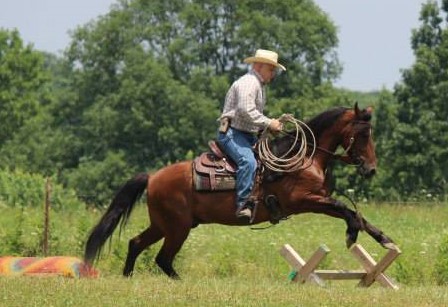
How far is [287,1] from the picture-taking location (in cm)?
6138

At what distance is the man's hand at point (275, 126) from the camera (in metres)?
13.6

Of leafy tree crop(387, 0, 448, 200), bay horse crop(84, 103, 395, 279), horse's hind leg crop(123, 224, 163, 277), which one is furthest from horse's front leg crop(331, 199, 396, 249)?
leafy tree crop(387, 0, 448, 200)

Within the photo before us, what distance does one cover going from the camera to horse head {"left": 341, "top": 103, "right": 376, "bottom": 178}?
13.7 m

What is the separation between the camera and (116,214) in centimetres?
1480

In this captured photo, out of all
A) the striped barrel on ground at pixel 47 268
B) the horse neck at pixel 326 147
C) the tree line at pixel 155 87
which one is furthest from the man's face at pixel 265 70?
the tree line at pixel 155 87

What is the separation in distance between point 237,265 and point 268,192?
14.6ft

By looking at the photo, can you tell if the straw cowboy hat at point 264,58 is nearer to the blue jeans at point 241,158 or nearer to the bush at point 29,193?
the blue jeans at point 241,158

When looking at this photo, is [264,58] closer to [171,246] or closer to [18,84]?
[171,246]

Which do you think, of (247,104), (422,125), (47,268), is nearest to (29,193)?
(422,125)

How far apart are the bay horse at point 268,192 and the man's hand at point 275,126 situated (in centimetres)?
39

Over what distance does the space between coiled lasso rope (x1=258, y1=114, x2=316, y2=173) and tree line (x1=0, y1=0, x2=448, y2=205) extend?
37.6m

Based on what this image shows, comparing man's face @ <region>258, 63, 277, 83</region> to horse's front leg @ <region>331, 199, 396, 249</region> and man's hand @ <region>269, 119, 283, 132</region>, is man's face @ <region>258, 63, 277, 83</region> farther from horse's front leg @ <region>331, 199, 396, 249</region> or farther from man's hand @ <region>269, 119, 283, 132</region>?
horse's front leg @ <region>331, 199, 396, 249</region>

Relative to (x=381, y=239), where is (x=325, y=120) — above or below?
above

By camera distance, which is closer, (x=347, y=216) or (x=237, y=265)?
(x=347, y=216)
